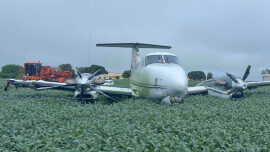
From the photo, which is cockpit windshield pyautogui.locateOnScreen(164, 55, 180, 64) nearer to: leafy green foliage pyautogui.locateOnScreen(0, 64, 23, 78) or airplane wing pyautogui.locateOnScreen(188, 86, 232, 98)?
airplane wing pyautogui.locateOnScreen(188, 86, 232, 98)

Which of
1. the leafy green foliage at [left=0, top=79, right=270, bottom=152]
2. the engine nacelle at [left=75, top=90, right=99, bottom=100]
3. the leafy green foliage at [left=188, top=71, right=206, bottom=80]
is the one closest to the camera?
the leafy green foliage at [left=0, top=79, right=270, bottom=152]

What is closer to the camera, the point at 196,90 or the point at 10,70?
the point at 196,90

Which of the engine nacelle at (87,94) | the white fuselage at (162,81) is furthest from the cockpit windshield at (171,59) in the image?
the engine nacelle at (87,94)

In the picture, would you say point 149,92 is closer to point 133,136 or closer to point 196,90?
point 196,90

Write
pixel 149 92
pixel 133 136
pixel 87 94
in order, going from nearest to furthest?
1. pixel 133 136
2. pixel 149 92
3. pixel 87 94

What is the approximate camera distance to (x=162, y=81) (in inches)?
542

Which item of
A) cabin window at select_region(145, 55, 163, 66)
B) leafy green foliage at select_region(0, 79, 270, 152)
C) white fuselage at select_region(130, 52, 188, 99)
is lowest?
leafy green foliage at select_region(0, 79, 270, 152)

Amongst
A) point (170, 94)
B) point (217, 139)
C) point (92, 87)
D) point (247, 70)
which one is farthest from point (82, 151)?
point (247, 70)

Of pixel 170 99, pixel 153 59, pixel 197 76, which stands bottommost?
→ pixel 170 99

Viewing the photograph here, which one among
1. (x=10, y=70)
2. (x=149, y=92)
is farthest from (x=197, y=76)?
(x=10, y=70)

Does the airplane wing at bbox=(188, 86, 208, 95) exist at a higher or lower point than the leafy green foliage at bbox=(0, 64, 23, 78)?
lower

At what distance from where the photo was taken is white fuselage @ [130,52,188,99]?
13.4 meters

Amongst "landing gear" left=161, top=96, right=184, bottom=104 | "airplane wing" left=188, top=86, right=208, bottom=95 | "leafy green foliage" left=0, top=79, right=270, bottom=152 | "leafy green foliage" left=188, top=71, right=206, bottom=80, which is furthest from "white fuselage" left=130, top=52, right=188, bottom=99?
"leafy green foliage" left=188, top=71, right=206, bottom=80

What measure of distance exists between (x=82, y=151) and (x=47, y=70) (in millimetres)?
36897
